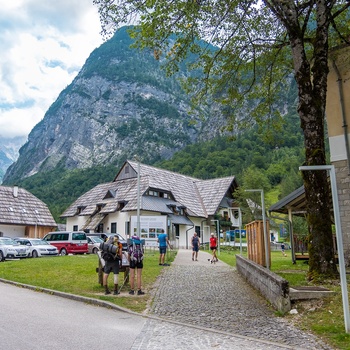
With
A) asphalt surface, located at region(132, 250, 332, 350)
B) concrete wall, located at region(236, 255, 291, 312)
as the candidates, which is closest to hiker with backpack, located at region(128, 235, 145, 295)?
asphalt surface, located at region(132, 250, 332, 350)

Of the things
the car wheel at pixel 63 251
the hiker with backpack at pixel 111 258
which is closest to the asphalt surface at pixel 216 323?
the hiker with backpack at pixel 111 258

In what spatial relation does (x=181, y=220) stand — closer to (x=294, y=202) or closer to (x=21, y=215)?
(x=21, y=215)

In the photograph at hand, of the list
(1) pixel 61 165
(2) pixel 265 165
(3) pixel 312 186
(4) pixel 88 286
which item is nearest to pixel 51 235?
(4) pixel 88 286

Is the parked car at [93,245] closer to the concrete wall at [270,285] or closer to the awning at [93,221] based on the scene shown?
the awning at [93,221]

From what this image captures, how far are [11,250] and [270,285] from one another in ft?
68.6

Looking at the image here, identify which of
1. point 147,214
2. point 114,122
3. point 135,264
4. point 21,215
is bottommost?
point 135,264

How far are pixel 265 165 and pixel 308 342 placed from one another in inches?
4080

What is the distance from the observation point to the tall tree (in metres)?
11.4

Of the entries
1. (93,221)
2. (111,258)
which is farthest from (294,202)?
(93,221)

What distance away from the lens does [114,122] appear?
166 m

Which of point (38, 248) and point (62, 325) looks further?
point (38, 248)

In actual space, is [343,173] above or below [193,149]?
below

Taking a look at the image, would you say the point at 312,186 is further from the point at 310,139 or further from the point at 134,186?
the point at 134,186

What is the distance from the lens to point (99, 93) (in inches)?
7126
